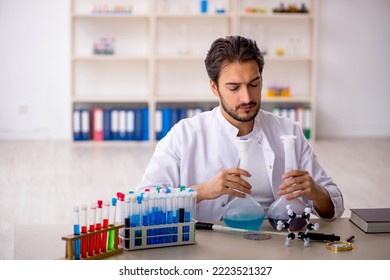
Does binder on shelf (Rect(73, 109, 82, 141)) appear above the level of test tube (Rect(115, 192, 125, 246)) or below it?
below

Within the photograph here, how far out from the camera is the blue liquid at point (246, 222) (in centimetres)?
208

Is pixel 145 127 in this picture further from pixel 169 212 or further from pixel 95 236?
pixel 95 236

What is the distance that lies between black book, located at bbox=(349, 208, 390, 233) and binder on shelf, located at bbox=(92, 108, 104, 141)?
4889 millimetres

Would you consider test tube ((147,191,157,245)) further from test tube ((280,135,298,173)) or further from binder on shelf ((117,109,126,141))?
binder on shelf ((117,109,126,141))

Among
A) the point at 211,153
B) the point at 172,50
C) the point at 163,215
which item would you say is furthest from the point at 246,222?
the point at 172,50

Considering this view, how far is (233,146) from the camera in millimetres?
2508

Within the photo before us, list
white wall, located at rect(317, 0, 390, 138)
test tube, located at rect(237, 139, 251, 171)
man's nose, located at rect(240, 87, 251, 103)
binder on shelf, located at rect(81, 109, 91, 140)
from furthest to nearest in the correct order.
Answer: white wall, located at rect(317, 0, 390, 138) → binder on shelf, located at rect(81, 109, 91, 140) → man's nose, located at rect(240, 87, 251, 103) → test tube, located at rect(237, 139, 251, 171)

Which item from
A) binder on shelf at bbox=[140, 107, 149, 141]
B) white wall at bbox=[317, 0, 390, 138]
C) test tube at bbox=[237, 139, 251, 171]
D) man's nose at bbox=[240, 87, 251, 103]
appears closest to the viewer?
test tube at bbox=[237, 139, 251, 171]

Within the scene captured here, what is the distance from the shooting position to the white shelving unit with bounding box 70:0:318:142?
22.6ft

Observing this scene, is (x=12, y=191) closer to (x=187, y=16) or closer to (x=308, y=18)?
(x=187, y=16)

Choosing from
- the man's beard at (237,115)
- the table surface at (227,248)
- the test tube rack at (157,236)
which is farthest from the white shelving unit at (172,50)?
the test tube rack at (157,236)

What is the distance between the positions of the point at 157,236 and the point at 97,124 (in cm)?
509

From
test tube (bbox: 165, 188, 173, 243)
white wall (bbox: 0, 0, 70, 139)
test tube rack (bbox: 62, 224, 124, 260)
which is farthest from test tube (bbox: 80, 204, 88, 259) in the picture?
white wall (bbox: 0, 0, 70, 139)
